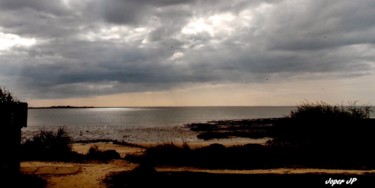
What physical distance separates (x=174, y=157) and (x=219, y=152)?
6.19 ft

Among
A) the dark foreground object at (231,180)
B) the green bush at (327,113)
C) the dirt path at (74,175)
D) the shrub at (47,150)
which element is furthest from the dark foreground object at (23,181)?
the green bush at (327,113)

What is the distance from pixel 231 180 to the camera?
9383 millimetres

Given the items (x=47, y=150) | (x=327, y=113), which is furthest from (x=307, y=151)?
(x=47, y=150)

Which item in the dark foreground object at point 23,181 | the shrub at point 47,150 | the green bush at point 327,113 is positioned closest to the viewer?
the dark foreground object at point 23,181

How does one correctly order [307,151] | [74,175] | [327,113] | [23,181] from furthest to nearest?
[327,113], [307,151], [74,175], [23,181]

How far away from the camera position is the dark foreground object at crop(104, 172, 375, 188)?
363 inches

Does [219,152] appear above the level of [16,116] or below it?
below

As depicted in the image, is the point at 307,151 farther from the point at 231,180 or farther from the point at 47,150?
the point at 47,150

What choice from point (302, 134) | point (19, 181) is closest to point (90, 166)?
point (19, 181)

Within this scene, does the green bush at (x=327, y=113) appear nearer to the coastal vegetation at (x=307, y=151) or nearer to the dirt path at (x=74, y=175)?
the coastal vegetation at (x=307, y=151)

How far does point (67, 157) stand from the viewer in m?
15.1

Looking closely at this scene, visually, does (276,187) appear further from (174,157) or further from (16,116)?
(16,116)

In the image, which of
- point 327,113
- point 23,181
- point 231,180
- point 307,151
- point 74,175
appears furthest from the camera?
point 327,113

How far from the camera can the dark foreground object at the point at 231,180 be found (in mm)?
9219
